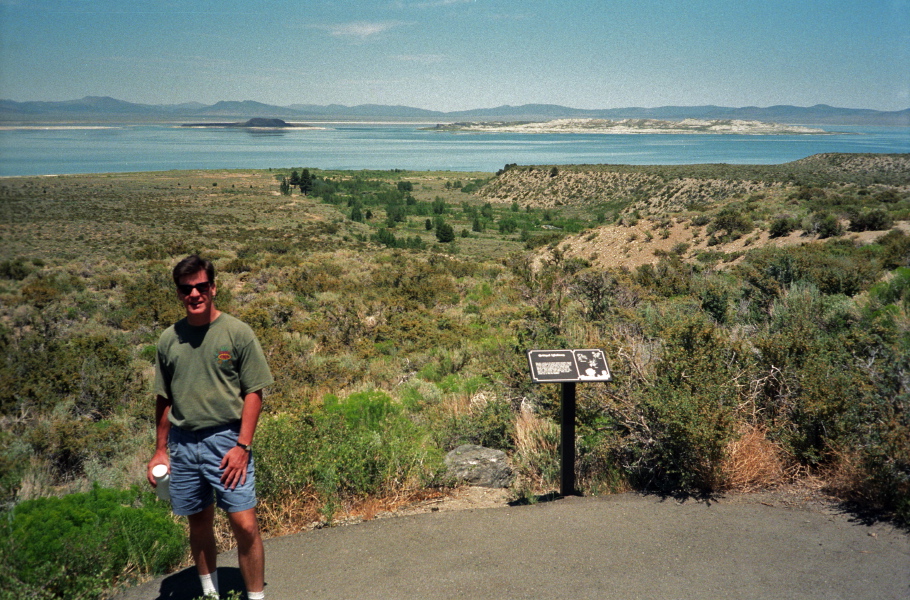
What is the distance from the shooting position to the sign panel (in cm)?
415

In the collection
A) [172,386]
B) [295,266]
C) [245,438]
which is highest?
[172,386]

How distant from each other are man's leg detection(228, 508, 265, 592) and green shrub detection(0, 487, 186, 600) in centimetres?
67

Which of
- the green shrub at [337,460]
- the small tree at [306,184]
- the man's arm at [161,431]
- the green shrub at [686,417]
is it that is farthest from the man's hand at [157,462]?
the small tree at [306,184]

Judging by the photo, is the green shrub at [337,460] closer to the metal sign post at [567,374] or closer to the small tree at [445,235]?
the metal sign post at [567,374]

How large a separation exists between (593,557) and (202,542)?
2.20 meters

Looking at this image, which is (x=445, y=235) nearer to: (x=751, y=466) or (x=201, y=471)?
(x=751, y=466)

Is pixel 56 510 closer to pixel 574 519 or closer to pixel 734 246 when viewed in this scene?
pixel 574 519

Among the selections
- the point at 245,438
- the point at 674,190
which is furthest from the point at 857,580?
the point at 674,190

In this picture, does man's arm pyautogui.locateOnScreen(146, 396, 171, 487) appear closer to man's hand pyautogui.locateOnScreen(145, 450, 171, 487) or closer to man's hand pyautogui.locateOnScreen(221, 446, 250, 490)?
man's hand pyautogui.locateOnScreen(145, 450, 171, 487)

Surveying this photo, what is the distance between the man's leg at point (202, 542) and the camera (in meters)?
3.26

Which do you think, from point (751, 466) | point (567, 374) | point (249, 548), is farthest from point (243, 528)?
point (751, 466)

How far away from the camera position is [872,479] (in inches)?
154

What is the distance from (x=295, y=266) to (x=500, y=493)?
70.1 feet

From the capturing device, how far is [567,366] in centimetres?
420
